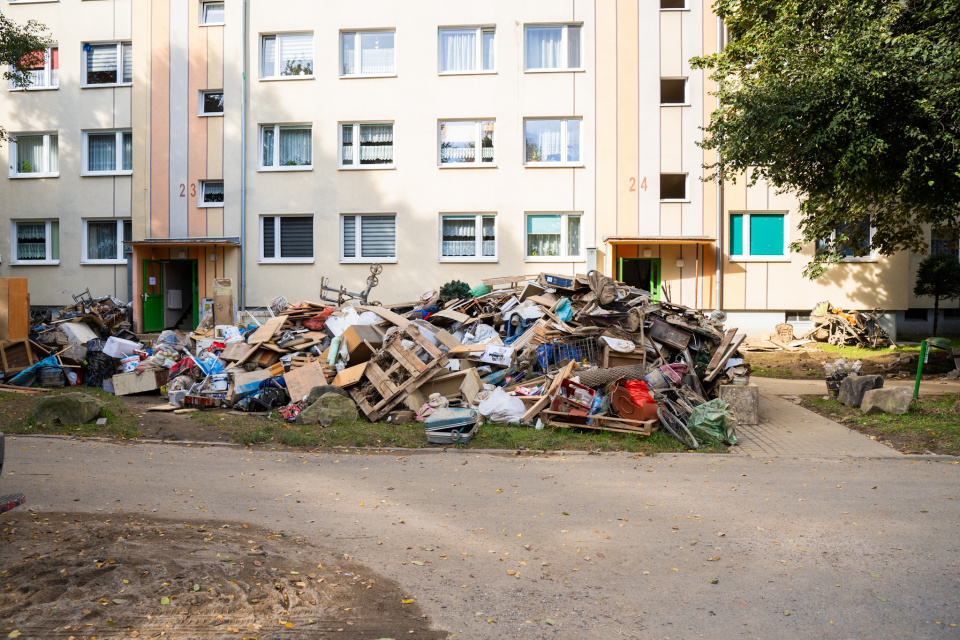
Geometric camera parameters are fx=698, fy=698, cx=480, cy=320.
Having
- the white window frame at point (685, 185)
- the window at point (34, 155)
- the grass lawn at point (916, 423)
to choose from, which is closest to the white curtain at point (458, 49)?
the white window frame at point (685, 185)

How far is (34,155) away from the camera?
25203 millimetres

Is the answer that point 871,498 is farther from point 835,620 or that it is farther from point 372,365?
point 372,365

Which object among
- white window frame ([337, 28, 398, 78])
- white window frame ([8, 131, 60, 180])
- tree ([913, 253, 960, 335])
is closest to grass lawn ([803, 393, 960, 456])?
tree ([913, 253, 960, 335])

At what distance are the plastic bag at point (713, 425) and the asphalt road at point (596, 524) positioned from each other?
0.69 metres

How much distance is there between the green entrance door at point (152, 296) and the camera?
78.6 feet

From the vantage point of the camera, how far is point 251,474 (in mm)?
8148

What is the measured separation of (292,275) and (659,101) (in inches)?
525

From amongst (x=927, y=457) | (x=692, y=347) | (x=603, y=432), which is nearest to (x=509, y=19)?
(x=692, y=347)

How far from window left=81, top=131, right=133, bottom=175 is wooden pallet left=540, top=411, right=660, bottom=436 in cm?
Result: 2054

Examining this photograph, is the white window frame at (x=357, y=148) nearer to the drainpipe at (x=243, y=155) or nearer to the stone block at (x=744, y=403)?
the drainpipe at (x=243, y=155)

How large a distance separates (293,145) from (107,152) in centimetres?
693

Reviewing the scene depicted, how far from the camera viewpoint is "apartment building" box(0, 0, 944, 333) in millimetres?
22484

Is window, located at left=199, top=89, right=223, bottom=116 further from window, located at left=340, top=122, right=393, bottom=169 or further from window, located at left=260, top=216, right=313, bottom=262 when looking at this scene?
window, located at left=340, top=122, right=393, bottom=169

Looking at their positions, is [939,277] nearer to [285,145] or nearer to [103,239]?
[285,145]
